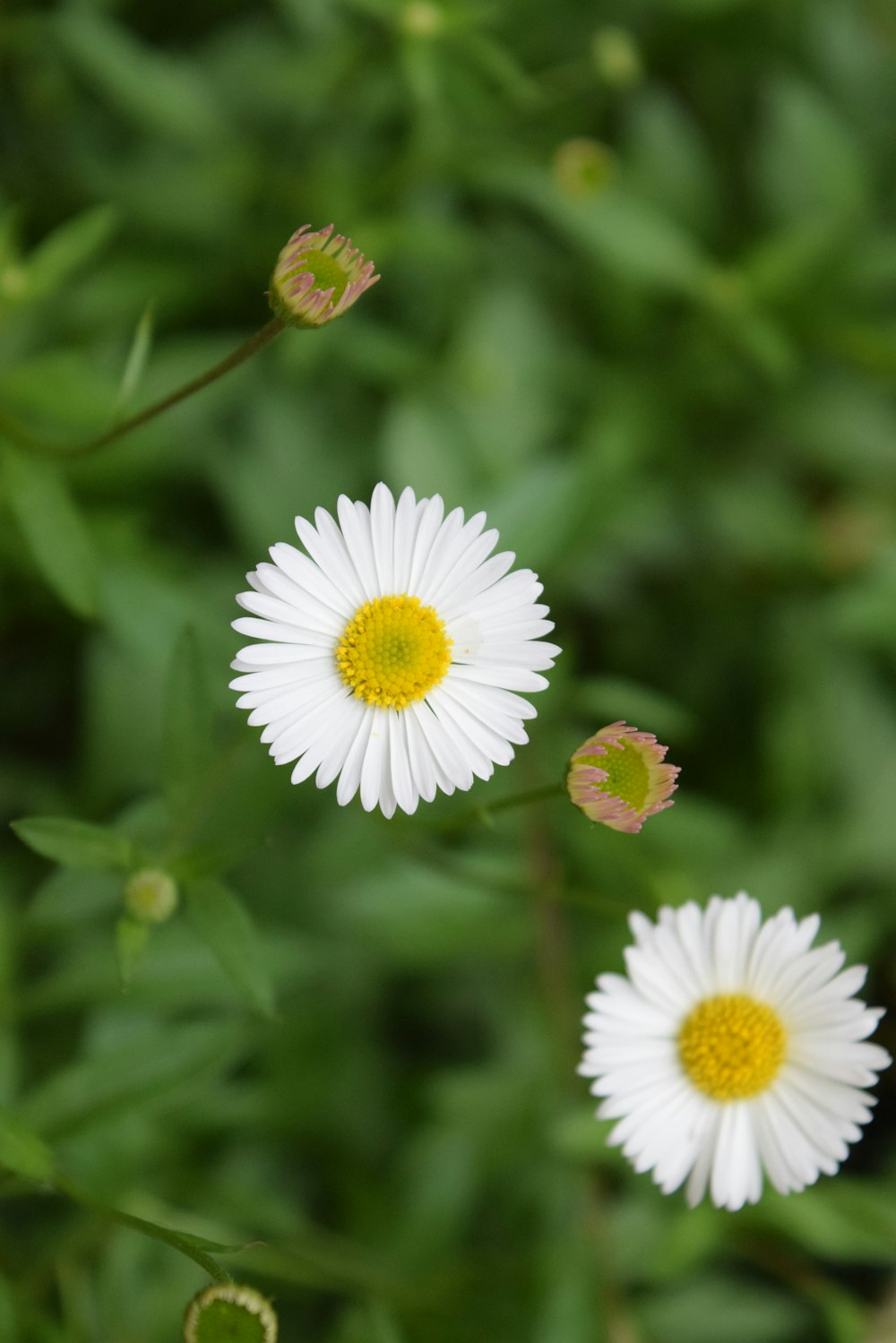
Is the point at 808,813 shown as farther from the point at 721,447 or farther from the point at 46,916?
the point at 46,916

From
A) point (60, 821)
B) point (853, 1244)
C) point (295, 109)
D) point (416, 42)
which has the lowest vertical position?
point (60, 821)

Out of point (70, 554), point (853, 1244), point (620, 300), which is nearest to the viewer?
point (70, 554)

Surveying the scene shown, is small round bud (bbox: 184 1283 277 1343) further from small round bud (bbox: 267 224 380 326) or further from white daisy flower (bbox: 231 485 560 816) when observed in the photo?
small round bud (bbox: 267 224 380 326)

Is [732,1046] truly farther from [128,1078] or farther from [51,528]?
[51,528]

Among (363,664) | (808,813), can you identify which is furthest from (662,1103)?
(808,813)

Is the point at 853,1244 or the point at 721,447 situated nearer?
the point at 853,1244

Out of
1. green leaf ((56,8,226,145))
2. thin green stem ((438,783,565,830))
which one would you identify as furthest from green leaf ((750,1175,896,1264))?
green leaf ((56,8,226,145))

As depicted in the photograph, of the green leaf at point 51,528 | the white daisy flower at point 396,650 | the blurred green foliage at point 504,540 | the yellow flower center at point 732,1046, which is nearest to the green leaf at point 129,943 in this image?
the blurred green foliage at point 504,540

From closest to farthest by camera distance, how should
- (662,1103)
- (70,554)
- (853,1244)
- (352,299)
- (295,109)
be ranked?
(352,299), (662,1103), (70,554), (853,1244), (295,109)
